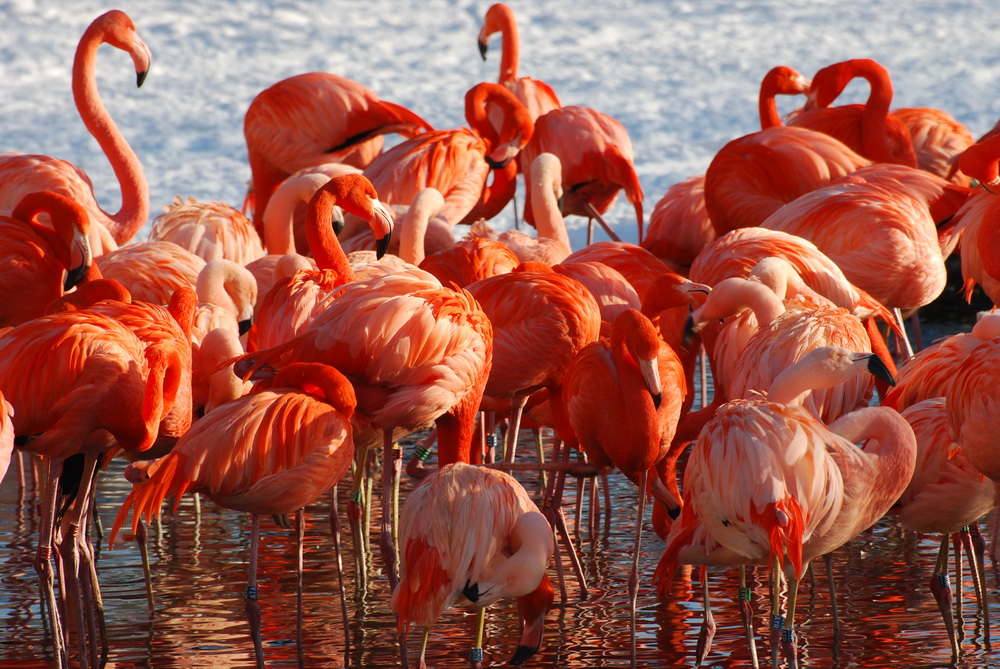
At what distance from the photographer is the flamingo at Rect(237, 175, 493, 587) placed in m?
3.94

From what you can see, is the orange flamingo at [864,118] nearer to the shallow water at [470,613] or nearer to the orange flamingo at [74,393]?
the shallow water at [470,613]

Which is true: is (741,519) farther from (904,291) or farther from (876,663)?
(904,291)

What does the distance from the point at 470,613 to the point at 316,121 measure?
450cm

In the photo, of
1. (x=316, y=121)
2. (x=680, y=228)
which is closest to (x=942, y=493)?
(x=680, y=228)

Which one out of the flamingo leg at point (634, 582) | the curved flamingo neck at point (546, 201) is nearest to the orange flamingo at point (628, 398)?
the flamingo leg at point (634, 582)

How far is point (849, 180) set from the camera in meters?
5.98

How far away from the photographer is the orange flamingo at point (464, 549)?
3281mm

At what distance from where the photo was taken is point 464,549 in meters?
3.27

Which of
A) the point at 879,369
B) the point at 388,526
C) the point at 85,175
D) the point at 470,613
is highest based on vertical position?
the point at 85,175

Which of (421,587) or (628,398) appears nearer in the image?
(421,587)

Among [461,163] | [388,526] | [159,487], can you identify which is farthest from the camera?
[461,163]

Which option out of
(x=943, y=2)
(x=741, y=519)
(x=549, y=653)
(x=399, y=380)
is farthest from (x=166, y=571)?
(x=943, y=2)

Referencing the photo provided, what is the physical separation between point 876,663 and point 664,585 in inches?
24.5

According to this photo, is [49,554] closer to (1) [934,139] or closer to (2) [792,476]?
(2) [792,476]
